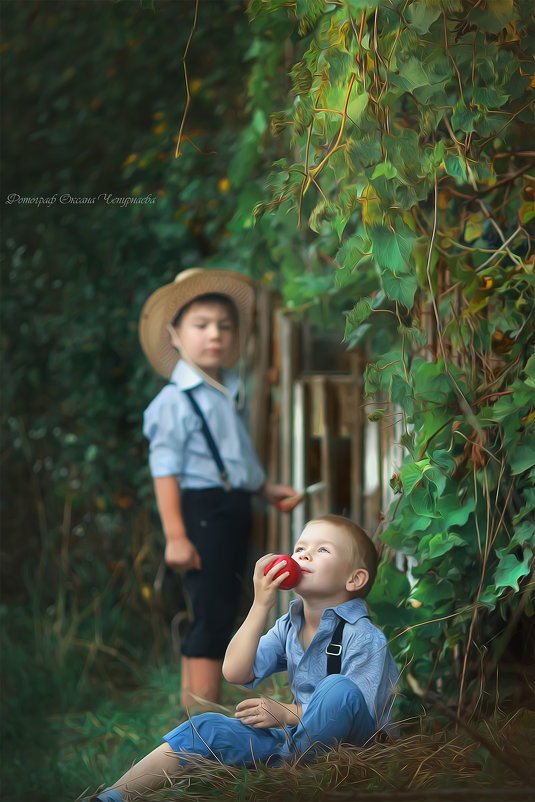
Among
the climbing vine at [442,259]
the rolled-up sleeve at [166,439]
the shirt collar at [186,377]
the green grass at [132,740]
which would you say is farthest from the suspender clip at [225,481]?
the climbing vine at [442,259]

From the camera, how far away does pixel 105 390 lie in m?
3.06

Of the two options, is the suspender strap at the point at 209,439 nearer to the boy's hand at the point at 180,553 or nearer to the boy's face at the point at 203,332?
the boy's face at the point at 203,332

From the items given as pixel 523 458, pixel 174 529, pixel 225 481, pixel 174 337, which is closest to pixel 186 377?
pixel 174 337

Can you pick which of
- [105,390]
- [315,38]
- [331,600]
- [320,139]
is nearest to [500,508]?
[331,600]

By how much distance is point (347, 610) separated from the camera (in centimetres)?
141

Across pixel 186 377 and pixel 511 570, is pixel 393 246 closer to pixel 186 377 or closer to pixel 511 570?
pixel 511 570

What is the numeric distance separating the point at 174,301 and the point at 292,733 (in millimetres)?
1309

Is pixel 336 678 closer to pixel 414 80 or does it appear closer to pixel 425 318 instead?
pixel 425 318

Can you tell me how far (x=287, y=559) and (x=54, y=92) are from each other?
7.39 feet

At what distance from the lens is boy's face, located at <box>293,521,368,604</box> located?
1.41 m

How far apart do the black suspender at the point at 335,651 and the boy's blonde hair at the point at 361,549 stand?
76 millimetres

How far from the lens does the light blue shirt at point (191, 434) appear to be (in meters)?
2.26

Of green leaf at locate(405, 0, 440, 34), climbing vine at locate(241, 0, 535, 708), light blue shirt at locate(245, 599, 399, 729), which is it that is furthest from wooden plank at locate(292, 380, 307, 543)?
green leaf at locate(405, 0, 440, 34)

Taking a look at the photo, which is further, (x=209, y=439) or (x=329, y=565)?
(x=209, y=439)
